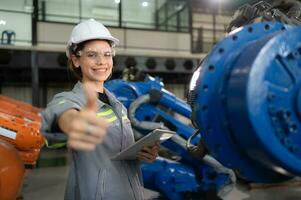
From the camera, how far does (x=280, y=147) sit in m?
0.91

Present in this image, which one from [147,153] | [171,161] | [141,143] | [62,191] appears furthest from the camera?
[62,191]

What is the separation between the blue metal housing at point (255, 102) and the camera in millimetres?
890

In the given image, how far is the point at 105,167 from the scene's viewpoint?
4.58ft

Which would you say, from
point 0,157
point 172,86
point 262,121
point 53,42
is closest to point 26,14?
point 53,42

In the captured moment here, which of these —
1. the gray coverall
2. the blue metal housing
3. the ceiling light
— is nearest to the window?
the ceiling light

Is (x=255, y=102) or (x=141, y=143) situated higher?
(x=255, y=102)

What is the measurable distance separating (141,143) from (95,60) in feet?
1.36

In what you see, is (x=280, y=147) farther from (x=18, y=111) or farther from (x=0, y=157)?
(x=18, y=111)

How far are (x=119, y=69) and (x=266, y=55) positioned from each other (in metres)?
7.64

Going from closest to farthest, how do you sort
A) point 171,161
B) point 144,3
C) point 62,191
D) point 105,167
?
point 105,167 → point 171,161 → point 62,191 → point 144,3

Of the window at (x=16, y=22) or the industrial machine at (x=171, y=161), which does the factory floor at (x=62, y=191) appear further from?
the window at (x=16, y=22)

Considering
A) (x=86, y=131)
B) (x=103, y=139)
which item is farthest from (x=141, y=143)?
(x=86, y=131)

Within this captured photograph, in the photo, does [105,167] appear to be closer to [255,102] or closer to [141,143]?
[141,143]

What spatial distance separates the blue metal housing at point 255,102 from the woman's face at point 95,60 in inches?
21.9
